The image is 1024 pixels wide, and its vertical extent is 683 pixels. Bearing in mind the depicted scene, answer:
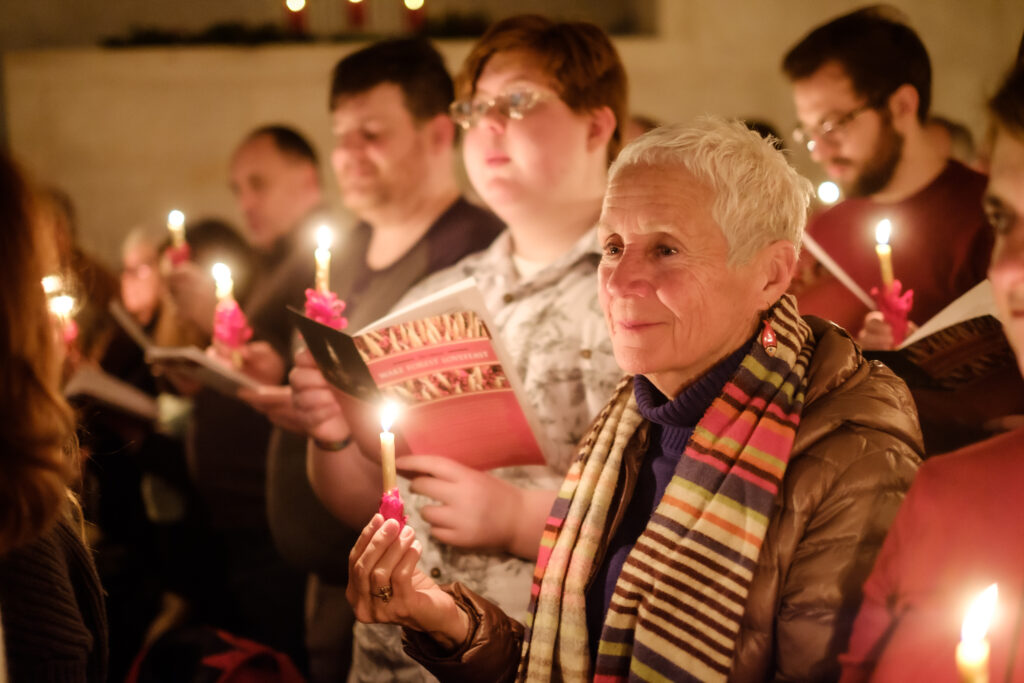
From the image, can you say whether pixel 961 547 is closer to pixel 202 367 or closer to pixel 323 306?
pixel 323 306

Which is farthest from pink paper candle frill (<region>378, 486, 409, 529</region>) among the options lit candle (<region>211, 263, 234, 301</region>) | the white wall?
the white wall

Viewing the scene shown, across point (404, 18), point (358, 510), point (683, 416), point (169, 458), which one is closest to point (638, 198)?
point (683, 416)

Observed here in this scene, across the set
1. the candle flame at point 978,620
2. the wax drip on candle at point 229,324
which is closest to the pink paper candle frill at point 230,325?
the wax drip on candle at point 229,324

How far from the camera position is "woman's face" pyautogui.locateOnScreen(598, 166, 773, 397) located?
53.6 inches

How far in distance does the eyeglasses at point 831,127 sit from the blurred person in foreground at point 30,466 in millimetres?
1499

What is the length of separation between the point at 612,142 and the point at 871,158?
0.54 m

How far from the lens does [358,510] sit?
221cm

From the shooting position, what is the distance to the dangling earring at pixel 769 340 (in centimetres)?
137

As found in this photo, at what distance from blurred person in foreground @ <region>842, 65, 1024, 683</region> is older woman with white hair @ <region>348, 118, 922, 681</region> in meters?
0.06

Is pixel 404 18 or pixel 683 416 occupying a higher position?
pixel 404 18

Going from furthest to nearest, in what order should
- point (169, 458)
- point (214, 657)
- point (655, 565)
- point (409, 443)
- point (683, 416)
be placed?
point (169, 458) < point (214, 657) < point (409, 443) < point (683, 416) < point (655, 565)

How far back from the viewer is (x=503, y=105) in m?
1.92

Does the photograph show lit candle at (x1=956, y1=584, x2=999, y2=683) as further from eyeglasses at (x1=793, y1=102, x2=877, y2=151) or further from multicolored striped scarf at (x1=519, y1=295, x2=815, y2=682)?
eyeglasses at (x1=793, y1=102, x2=877, y2=151)

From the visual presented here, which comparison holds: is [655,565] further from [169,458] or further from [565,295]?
[169,458]
